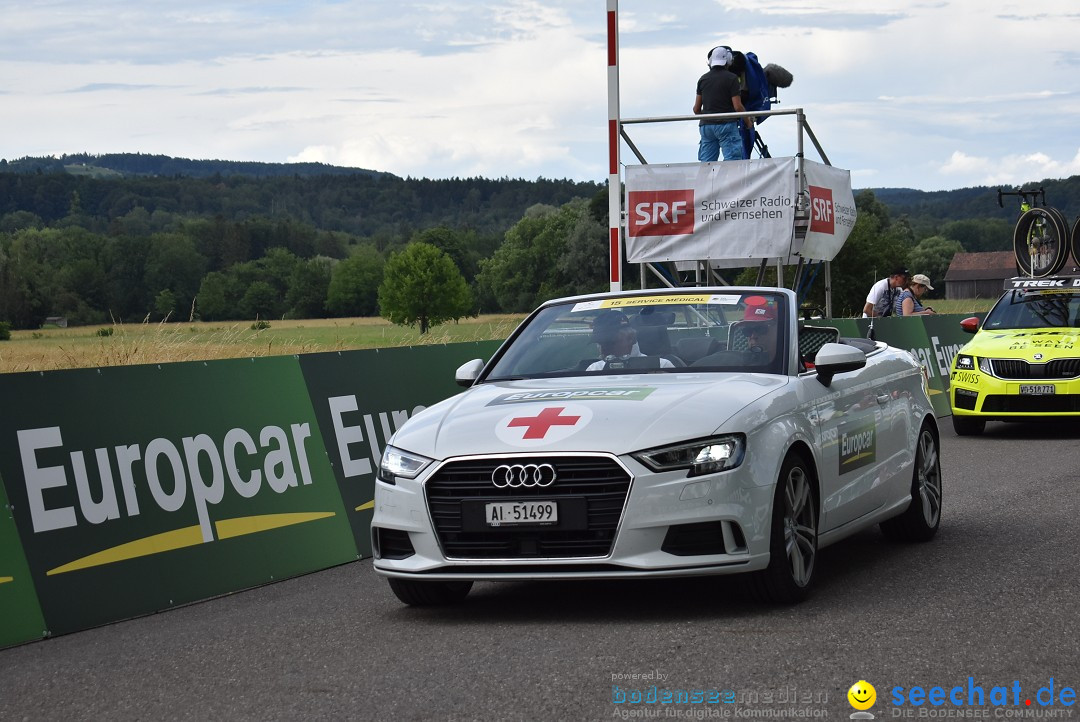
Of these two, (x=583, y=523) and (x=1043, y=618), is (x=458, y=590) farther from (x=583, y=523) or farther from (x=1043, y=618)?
(x=1043, y=618)

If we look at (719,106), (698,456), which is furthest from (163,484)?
(719,106)

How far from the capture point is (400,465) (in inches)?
266

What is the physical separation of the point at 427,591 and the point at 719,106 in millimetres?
13425

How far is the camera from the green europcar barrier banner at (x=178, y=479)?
278 inches

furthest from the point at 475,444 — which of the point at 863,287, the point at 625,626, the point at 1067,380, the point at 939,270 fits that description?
the point at 939,270

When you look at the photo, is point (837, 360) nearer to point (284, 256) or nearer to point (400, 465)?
point (400, 465)

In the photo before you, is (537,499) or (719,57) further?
(719,57)

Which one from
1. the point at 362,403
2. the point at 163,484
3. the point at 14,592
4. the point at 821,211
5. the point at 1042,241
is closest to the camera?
the point at 14,592

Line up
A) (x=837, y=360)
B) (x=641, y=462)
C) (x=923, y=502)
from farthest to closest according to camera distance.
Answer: (x=923, y=502) → (x=837, y=360) → (x=641, y=462)

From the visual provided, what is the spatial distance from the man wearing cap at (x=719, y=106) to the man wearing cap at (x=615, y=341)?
1154 cm

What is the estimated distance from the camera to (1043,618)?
20.5 feet

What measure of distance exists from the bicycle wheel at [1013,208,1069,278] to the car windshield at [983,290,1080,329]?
3921mm

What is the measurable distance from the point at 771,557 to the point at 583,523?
0.88 m

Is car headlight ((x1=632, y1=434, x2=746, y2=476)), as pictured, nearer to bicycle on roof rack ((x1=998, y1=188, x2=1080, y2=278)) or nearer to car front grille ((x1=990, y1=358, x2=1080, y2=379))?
car front grille ((x1=990, y1=358, x2=1080, y2=379))
